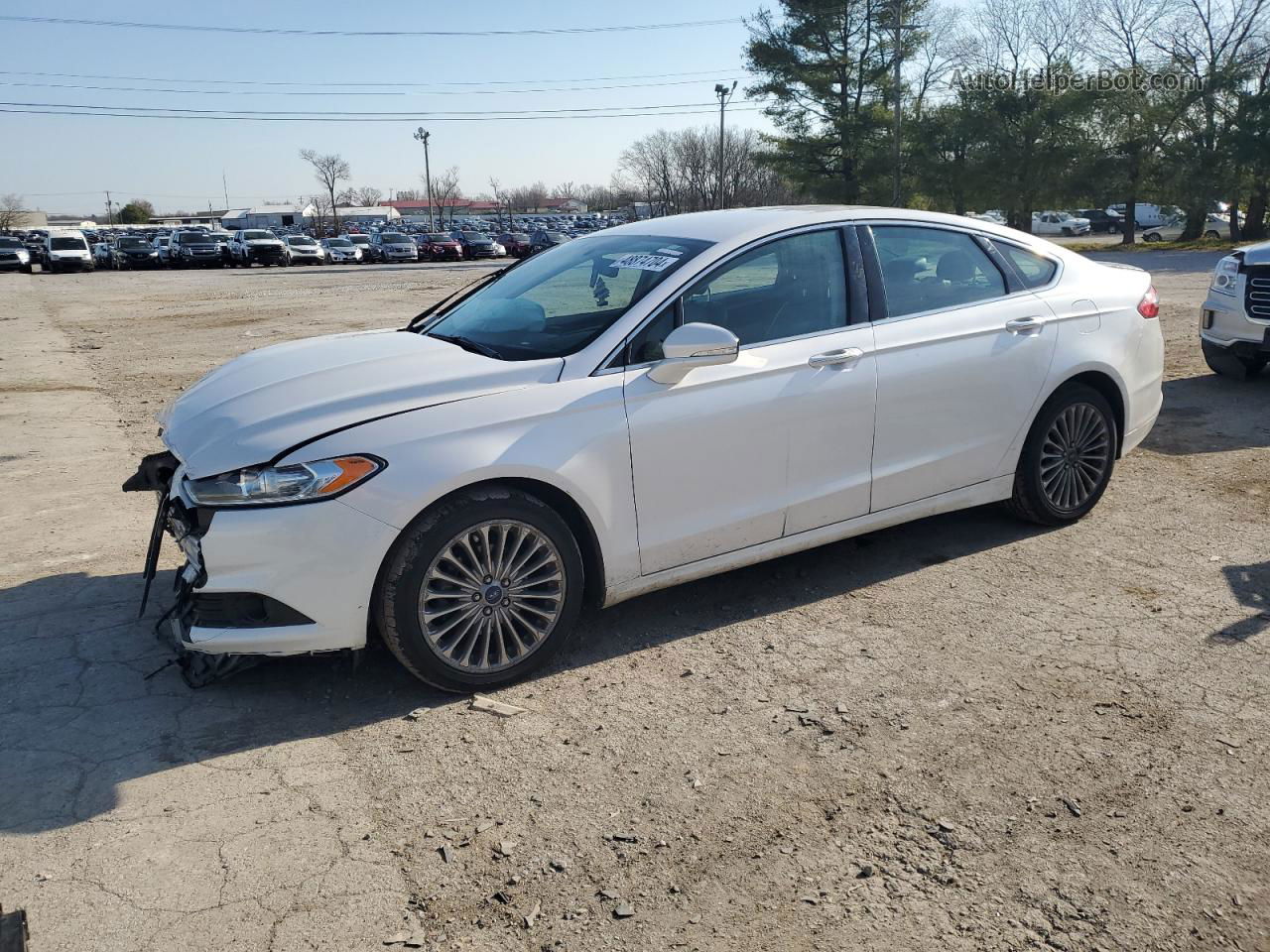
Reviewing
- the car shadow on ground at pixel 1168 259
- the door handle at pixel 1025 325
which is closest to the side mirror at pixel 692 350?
the door handle at pixel 1025 325

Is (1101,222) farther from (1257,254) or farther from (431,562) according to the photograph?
(431,562)

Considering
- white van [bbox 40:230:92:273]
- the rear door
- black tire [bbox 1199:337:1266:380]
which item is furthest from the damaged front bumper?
white van [bbox 40:230:92:273]

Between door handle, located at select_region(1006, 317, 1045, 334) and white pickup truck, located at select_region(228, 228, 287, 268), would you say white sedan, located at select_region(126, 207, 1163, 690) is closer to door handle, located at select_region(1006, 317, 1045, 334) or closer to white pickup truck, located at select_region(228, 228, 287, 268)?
door handle, located at select_region(1006, 317, 1045, 334)

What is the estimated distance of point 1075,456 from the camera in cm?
549

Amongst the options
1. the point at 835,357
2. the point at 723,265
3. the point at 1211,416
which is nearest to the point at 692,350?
the point at 723,265

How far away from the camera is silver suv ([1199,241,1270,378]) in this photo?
863cm

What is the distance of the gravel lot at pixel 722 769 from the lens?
271 centimetres

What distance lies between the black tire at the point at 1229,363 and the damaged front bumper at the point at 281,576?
328 inches

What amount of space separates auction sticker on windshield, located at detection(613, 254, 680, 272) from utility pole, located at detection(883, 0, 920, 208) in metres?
42.8

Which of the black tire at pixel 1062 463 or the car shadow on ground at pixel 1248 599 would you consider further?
the black tire at pixel 1062 463

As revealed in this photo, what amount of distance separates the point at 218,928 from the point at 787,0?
52647mm

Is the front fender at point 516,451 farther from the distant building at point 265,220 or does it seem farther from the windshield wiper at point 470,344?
the distant building at point 265,220

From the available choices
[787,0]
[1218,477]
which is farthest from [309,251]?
[1218,477]

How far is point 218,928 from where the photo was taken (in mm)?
2650
